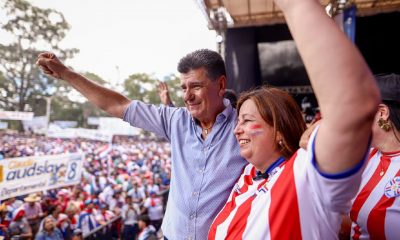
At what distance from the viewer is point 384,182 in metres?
1.55

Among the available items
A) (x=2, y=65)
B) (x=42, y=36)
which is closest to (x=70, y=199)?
(x=2, y=65)

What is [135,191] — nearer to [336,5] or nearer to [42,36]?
[336,5]

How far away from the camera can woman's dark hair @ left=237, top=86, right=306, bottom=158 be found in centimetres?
121

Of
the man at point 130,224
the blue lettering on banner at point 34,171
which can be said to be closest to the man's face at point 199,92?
the blue lettering on banner at point 34,171

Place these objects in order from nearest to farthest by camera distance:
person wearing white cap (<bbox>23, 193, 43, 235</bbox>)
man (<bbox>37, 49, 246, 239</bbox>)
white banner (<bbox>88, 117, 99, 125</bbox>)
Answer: man (<bbox>37, 49, 246, 239</bbox>)
person wearing white cap (<bbox>23, 193, 43, 235</bbox>)
white banner (<bbox>88, 117, 99, 125</bbox>)

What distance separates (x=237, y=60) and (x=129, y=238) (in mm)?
6753

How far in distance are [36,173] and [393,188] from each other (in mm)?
7316

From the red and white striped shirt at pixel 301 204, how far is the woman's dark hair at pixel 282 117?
23 cm

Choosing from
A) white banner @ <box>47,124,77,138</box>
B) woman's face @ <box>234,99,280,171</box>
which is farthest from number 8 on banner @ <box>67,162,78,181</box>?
white banner @ <box>47,124,77,138</box>

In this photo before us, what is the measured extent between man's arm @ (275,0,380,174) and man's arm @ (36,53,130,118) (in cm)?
147

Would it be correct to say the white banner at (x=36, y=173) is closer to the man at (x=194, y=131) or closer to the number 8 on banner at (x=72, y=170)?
the number 8 on banner at (x=72, y=170)

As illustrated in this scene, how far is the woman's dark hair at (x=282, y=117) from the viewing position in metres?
1.21

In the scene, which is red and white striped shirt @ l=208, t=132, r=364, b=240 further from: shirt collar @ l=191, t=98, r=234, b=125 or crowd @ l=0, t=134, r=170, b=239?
crowd @ l=0, t=134, r=170, b=239

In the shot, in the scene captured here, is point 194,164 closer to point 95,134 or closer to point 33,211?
point 33,211
